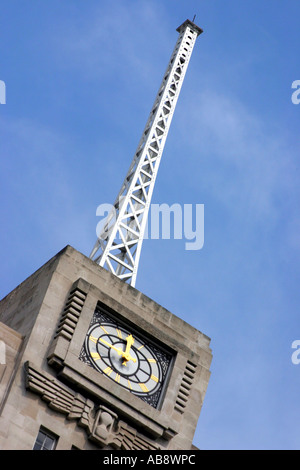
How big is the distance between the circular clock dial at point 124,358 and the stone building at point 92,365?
5 centimetres

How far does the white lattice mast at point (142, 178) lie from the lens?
66.4m

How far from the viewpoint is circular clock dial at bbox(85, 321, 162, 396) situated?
57.2 metres

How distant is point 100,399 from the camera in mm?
55875

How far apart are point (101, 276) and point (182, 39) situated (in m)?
→ 26.5

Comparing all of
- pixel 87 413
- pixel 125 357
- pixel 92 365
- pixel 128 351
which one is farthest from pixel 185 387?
pixel 87 413

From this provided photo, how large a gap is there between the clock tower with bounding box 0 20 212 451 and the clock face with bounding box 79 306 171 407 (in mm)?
51

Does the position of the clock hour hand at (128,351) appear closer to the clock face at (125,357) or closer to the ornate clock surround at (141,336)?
the clock face at (125,357)

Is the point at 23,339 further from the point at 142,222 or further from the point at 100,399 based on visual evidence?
the point at 142,222

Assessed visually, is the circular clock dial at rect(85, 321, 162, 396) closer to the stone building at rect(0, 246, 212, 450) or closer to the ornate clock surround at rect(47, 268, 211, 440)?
the stone building at rect(0, 246, 212, 450)

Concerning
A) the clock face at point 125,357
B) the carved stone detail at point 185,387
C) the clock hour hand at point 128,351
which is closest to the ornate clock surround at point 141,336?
the carved stone detail at point 185,387

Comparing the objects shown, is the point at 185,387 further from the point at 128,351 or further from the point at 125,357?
the point at 125,357

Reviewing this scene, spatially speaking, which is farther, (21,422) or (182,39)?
(182,39)
